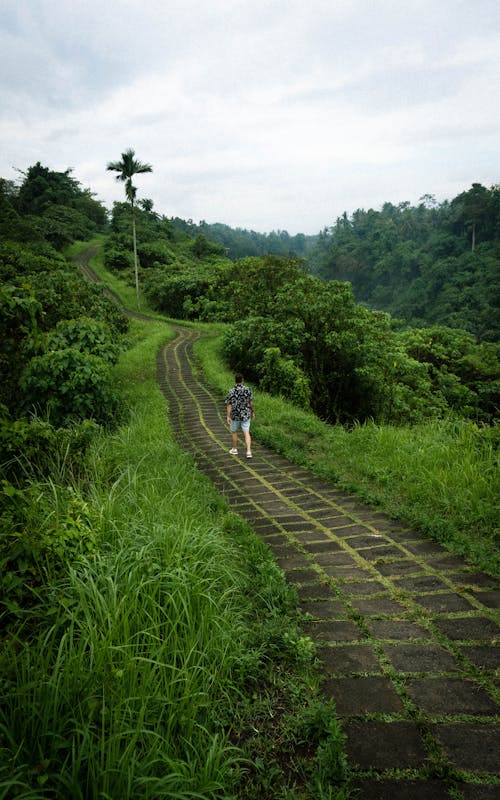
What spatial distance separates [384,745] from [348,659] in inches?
20.6

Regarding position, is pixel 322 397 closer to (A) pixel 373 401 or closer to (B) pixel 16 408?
(A) pixel 373 401

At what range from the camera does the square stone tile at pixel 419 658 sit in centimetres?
240

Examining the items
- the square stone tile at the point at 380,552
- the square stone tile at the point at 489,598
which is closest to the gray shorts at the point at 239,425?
the square stone tile at the point at 380,552

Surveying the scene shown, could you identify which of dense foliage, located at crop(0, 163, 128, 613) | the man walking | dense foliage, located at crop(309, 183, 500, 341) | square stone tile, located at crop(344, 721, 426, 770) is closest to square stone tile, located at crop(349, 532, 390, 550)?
square stone tile, located at crop(344, 721, 426, 770)

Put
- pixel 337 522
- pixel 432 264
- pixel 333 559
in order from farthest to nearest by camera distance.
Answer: pixel 432 264
pixel 337 522
pixel 333 559

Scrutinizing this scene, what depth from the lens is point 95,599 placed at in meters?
2.33

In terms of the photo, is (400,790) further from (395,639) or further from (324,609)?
(324,609)

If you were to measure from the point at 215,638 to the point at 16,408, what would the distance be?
17.9ft

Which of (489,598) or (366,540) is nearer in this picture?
(489,598)

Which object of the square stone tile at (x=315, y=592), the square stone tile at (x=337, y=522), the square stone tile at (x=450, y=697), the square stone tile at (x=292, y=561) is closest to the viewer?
the square stone tile at (x=450, y=697)

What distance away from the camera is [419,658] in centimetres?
247

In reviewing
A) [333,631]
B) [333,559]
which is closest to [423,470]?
[333,559]

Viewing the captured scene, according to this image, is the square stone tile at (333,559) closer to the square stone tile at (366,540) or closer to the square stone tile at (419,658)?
the square stone tile at (366,540)

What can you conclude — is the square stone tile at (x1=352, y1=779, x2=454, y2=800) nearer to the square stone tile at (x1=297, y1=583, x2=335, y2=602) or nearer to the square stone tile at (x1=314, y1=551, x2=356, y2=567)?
the square stone tile at (x1=297, y1=583, x2=335, y2=602)
